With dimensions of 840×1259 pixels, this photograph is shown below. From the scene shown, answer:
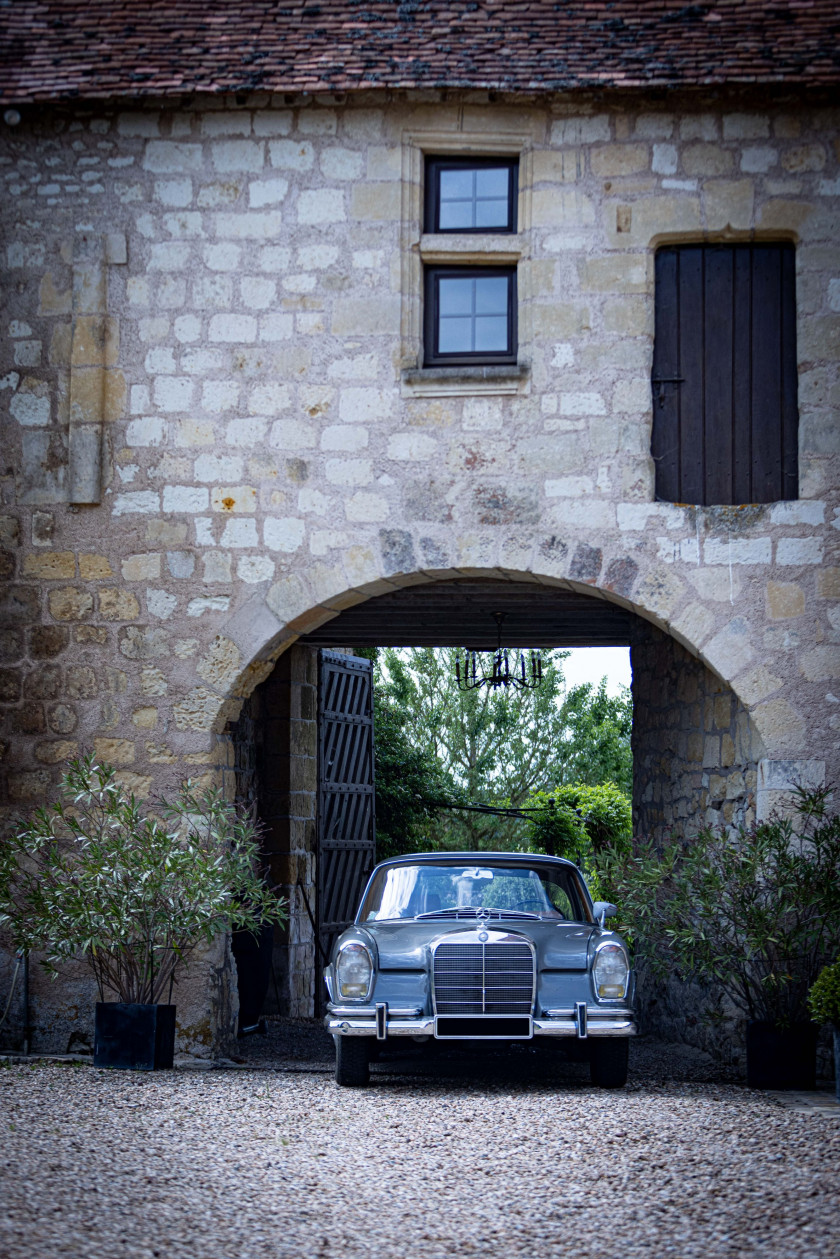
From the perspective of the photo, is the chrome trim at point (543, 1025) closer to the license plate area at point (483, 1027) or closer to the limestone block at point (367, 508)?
the license plate area at point (483, 1027)

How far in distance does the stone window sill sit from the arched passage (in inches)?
40.9

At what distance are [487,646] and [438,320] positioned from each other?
5.09m

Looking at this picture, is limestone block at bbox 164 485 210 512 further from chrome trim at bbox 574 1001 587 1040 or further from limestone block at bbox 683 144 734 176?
chrome trim at bbox 574 1001 587 1040

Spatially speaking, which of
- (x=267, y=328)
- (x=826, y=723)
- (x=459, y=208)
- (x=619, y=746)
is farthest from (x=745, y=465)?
(x=619, y=746)

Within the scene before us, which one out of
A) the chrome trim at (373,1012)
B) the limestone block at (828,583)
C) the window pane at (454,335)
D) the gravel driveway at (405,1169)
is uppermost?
the window pane at (454,335)

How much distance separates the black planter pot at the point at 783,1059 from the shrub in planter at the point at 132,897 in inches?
101

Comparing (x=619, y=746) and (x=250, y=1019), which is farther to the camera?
(x=619, y=746)

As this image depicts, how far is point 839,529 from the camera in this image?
7.96m

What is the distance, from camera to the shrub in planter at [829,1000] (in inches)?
256

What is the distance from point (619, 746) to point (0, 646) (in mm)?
20542

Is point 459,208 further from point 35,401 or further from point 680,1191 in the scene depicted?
point 680,1191

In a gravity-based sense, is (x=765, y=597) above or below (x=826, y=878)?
above

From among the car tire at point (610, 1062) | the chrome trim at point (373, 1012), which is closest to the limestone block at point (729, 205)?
the car tire at point (610, 1062)

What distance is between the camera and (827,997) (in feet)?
21.4
